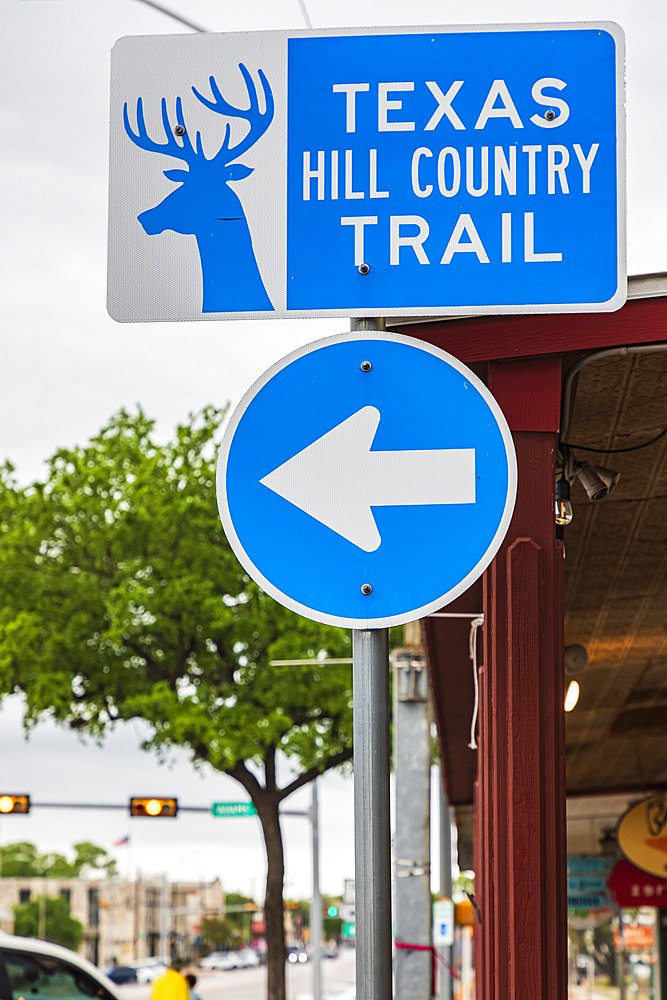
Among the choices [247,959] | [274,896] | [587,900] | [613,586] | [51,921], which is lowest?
[247,959]

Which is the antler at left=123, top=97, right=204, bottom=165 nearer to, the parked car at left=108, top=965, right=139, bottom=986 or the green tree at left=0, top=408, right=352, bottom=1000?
the green tree at left=0, top=408, right=352, bottom=1000

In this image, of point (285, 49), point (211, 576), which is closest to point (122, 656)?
point (211, 576)

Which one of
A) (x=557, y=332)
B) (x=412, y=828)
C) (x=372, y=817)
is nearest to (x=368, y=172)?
(x=372, y=817)

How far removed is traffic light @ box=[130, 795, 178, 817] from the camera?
22.5m

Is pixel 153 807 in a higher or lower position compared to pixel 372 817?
lower

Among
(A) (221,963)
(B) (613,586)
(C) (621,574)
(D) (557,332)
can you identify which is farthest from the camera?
(A) (221,963)

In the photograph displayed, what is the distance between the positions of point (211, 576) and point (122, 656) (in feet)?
8.83

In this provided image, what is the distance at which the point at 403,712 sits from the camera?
35.7ft

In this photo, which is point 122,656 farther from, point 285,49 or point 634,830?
point 285,49

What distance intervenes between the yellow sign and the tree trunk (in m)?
12.5

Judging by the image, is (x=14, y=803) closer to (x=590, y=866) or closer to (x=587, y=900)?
(x=590, y=866)

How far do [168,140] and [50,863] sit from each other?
142 m

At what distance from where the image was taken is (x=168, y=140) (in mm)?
2518

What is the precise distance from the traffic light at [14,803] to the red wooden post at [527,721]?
20615 millimetres
